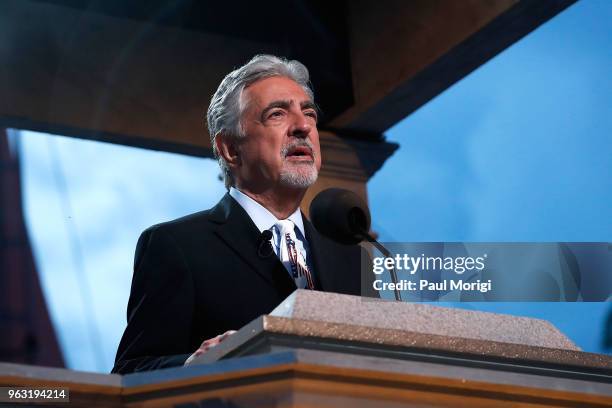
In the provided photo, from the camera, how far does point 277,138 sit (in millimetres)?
2186

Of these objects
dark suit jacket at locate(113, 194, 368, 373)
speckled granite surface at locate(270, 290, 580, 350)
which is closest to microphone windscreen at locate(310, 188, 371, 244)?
speckled granite surface at locate(270, 290, 580, 350)

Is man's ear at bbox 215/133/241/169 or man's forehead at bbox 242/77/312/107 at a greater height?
man's forehead at bbox 242/77/312/107

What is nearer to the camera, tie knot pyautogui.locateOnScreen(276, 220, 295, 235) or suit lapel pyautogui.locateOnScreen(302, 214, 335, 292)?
suit lapel pyautogui.locateOnScreen(302, 214, 335, 292)

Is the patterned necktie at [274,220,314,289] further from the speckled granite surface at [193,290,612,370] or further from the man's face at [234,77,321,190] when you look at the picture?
the speckled granite surface at [193,290,612,370]

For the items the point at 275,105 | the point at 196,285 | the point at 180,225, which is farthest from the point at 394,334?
the point at 275,105

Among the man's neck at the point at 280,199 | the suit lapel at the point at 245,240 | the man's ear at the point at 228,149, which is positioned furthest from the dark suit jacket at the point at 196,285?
the man's ear at the point at 228,149

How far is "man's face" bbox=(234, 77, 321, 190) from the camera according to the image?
7.04ft

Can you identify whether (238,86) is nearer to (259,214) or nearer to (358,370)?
(259,214)

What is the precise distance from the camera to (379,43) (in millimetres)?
5047

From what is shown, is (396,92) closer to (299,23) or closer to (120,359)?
(299,23)

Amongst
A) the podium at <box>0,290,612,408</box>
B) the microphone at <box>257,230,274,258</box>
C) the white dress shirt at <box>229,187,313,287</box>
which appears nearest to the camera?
the podium at <box>0,290,612,408</box>

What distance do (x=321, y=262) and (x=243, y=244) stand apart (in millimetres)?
167

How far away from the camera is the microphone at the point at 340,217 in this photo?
1459 mm

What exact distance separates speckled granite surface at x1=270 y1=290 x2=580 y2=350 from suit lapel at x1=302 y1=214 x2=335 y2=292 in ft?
2.39
